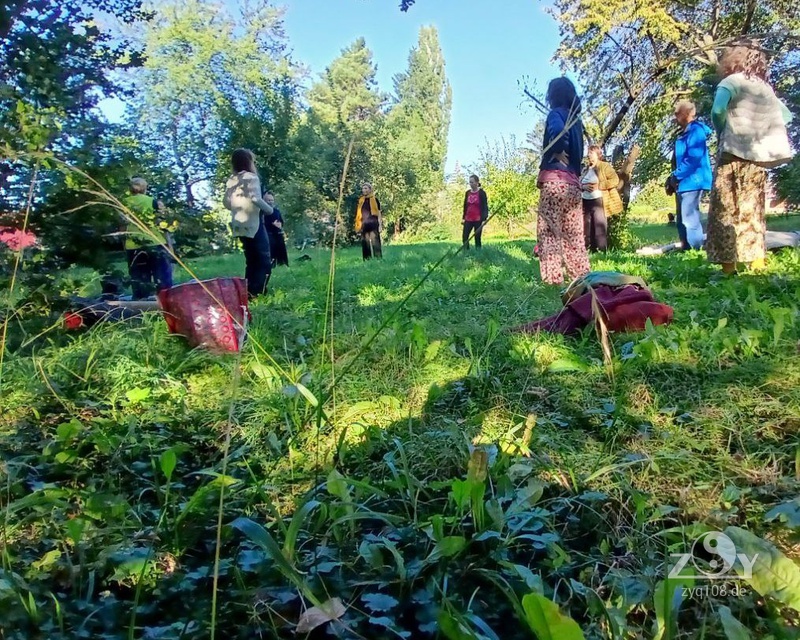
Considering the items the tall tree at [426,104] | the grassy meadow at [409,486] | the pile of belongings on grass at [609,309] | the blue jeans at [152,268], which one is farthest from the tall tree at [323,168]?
the grassy meadow at [409,486]

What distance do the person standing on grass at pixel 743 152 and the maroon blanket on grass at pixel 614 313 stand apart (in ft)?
6.73

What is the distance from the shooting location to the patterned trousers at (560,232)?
493cm

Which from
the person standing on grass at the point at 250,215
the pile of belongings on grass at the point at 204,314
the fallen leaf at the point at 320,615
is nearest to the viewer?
the fallen leaf at the point at 320,615

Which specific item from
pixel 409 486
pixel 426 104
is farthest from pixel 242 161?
pixel 426 104

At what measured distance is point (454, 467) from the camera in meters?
1.79

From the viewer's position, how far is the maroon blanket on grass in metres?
3.02

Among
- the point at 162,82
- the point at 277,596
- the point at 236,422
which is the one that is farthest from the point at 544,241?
the point at 162,82

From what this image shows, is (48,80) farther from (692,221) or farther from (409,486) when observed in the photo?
(692,221)

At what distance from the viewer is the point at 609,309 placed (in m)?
3.06

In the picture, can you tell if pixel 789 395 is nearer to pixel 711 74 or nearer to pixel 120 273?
pixel 120 273

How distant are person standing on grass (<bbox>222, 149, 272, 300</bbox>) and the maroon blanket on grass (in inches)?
133

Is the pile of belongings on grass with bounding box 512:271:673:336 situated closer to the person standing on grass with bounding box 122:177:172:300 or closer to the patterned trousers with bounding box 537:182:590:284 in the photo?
the patterned trousers with bounding box 537:182:590:284

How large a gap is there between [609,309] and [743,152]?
9.32 feet

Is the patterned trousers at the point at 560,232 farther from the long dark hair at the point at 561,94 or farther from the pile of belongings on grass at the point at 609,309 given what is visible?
the pile of belongings on grass at the point at 609,309
